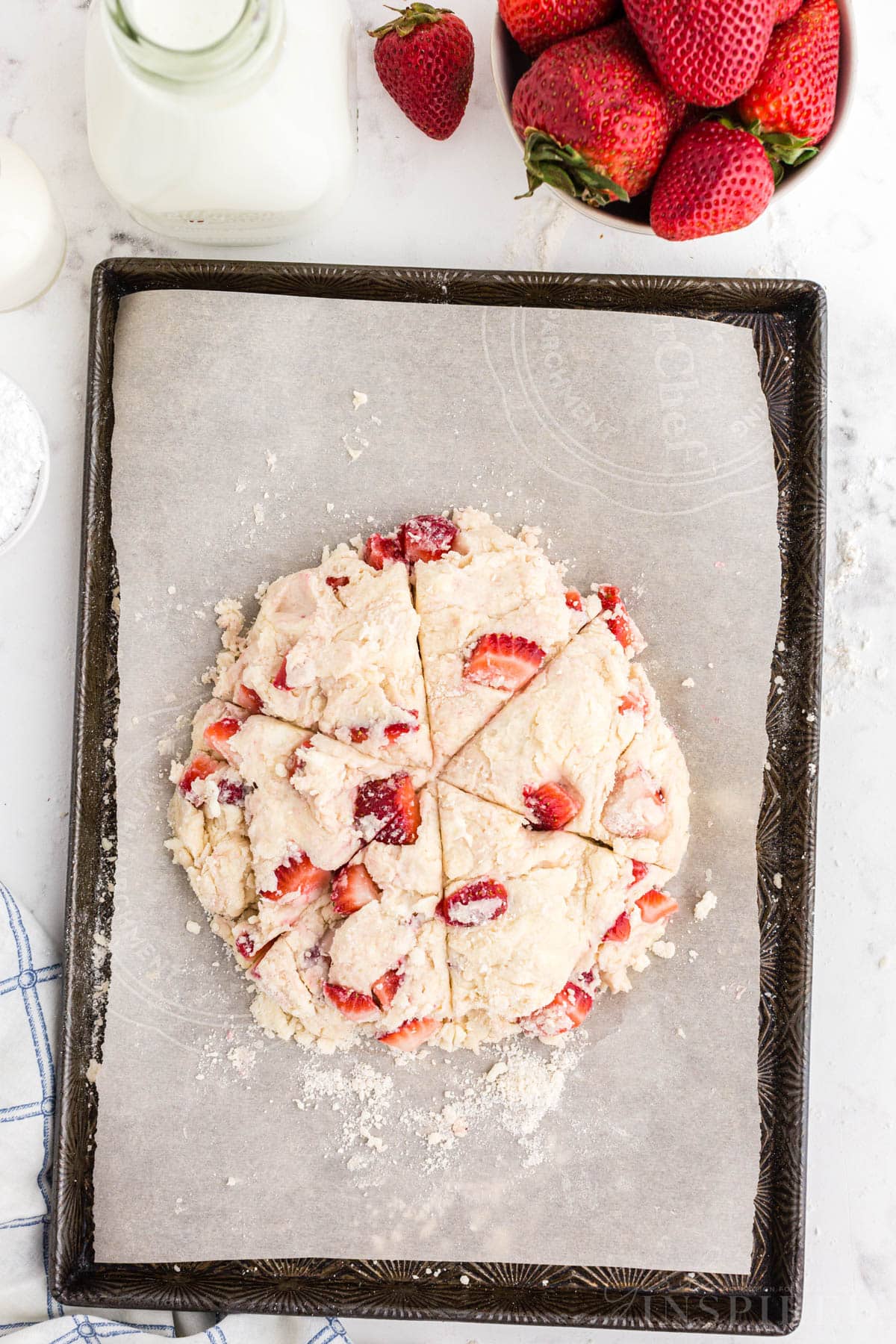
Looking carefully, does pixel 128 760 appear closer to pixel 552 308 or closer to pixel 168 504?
pixel 168 504

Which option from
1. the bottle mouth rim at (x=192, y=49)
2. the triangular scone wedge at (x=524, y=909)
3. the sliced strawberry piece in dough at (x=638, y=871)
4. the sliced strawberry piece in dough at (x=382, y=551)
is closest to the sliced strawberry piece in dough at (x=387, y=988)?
the triangular scone wedge at (x=524, y=909)

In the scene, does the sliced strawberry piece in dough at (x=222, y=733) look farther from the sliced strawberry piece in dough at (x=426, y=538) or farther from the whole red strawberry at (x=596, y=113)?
the whole red strawberry at (x=596, y=113)

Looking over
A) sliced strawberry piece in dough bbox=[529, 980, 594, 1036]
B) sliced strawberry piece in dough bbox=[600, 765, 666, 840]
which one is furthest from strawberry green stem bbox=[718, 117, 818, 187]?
sliced strawberry piece in dough bbox=[529, 980, 594, 1036]

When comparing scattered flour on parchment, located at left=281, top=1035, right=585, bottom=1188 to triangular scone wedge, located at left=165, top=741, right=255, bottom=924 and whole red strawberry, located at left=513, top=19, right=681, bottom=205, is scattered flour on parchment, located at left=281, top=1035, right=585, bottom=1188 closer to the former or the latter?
triangular scone wedge, located at left=165, top=741, right=255, bottom=924

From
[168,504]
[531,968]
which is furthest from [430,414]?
[531,968]

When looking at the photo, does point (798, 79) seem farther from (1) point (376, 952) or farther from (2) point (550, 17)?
(1) point (376, 952)

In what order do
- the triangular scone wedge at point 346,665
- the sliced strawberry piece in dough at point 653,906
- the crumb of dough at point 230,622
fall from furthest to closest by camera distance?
the crumb of dough at point 230,622, the sliced strawberry piece in dough at point 653,906, the triangular scone wedge at point 346,665

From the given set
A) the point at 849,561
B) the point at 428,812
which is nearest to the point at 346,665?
the point at 428,812
